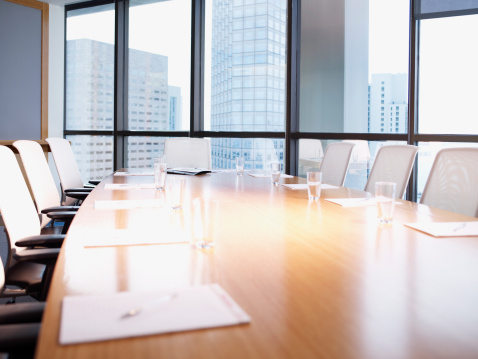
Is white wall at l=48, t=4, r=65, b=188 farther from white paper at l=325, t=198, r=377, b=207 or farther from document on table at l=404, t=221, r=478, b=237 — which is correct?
document on table at l=404, t=221, r=478, b=237

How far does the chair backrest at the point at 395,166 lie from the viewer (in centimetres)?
329

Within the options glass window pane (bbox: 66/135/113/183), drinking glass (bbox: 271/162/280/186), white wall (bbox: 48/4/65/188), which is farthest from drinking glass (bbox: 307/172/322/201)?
white wall (bbox: 48/4/65/188)

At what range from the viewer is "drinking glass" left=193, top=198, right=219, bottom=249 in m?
1.39

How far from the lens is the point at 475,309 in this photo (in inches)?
38.0

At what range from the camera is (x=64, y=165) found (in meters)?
4.13

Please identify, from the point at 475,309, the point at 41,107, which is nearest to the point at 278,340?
the point at 475,309

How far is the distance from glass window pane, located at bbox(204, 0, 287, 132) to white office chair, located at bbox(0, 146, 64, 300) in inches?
177

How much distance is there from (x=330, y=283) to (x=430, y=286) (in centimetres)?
22

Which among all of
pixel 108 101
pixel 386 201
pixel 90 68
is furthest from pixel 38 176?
pixel 90 68

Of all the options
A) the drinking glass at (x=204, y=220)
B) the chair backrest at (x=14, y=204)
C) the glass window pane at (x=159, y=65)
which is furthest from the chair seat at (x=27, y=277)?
the glass window pane at (x=159, y=65)

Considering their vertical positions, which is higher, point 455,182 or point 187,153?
point 187,153

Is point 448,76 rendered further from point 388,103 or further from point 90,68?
point 90,68

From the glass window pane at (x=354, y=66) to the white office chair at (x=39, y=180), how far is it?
3.70 m

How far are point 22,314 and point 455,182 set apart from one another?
241 cm
